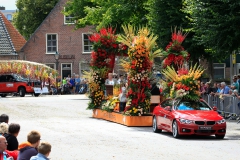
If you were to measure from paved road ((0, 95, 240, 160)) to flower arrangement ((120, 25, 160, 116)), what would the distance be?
1.02 metres

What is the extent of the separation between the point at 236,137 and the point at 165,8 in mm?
18104

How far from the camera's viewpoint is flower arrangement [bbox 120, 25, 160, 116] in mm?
28016

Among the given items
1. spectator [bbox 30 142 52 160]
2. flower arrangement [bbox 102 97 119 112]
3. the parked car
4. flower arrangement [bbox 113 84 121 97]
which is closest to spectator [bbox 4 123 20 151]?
spectator [bbox 30 142 52 160]

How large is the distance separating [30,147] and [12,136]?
1.48 metres

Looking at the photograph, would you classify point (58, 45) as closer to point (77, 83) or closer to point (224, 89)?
point (77, 83)

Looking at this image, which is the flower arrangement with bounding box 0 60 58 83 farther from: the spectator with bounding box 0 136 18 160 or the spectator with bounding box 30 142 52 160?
the spectator with bounding box 30 142 52 160

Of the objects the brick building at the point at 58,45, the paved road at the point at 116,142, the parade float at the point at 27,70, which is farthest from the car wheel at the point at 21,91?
the paved road at the point at 116,142

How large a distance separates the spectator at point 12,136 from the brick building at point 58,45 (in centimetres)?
6184

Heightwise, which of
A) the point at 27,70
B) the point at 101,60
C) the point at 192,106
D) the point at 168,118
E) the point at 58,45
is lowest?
the point at 168,118

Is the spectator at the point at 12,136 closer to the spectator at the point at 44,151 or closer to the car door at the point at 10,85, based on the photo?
the spectator at the point at 44,151

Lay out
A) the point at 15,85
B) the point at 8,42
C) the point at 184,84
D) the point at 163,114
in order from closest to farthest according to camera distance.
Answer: the point at 163,114, the point at 184,84, the point at 15,85, the point at 8,42

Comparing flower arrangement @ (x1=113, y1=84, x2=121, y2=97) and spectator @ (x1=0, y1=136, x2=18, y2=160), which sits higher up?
flower arrangement @ (x1=113, y1=84, x2=121, y2=97)

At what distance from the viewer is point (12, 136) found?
A: 12.6 meters

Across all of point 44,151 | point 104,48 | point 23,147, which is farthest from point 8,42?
point 44,151
